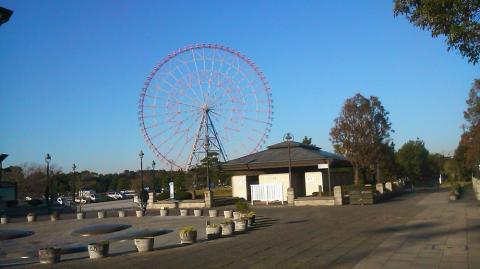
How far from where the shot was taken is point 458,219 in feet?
72.7

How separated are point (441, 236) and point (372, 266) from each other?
592cm

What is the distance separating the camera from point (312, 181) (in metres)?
49.2

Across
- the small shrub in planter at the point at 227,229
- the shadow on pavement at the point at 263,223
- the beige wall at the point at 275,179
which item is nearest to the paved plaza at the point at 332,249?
the shadow on pavement at the point at 263,223

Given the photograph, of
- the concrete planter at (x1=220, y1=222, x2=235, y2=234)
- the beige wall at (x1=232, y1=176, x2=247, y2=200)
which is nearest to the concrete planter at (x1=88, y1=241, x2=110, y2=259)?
the concrete planter at (x1=220, y1=222, x2=235, y2=234)

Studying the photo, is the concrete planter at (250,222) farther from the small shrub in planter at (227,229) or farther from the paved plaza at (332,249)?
the small shrub in planter at (227,229)

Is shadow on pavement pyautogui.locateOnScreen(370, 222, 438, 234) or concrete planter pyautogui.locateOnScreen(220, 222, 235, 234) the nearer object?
shadow on pavement pyautogui.locateOnScreen(370, 222, 438, 234)

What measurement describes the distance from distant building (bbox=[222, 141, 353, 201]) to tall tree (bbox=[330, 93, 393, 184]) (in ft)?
4.65

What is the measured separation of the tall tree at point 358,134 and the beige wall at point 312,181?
471cm

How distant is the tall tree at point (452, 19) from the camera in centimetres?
937

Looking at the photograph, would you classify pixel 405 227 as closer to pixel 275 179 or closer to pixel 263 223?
pixel 263 223

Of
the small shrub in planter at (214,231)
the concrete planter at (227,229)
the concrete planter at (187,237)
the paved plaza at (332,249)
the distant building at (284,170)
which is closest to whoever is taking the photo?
the paved plaza at (332,249)

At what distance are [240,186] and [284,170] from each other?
491 cm

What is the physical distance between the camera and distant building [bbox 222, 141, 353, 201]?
4662cm

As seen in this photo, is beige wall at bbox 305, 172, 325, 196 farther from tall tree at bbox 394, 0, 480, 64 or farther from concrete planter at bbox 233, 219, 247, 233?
tall tree at bbox 394, 0, 480, 64
